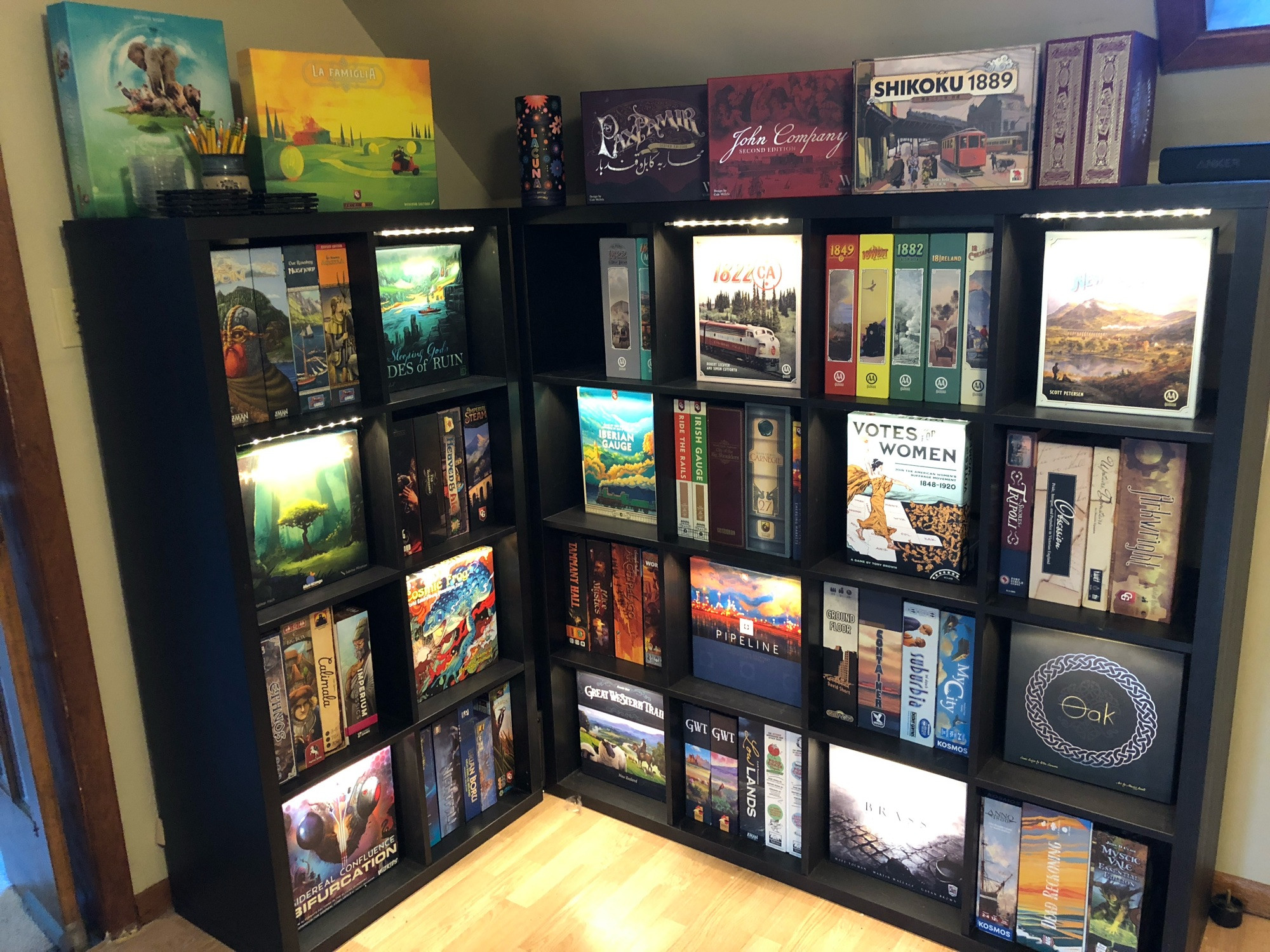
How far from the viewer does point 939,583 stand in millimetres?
2041

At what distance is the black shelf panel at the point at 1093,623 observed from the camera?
1763 millimetres

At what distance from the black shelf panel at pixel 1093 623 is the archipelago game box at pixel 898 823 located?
16.9 inches

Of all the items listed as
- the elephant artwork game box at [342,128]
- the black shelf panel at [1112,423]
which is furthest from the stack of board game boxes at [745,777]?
the elephant artwork game box at [342,128]

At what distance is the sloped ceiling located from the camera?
1828 millimetres

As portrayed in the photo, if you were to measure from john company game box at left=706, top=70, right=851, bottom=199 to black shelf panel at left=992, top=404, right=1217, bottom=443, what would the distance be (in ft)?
1.85

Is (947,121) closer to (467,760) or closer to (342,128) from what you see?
(342,128)

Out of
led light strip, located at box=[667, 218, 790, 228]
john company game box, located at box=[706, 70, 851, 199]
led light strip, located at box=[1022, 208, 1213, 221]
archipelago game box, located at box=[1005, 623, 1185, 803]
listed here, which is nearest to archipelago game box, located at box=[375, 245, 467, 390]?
led light strip, located at box=[667, 218, 790, 228]

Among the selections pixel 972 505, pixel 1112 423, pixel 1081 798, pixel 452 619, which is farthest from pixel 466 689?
pixel 1112 423

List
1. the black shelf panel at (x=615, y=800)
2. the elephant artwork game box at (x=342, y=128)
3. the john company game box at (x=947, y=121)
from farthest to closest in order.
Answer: the black shelf panel at (x=615, y=800), the elephant artwork game box at (x=342, y=128), the john company game box at (x=947, y=121)

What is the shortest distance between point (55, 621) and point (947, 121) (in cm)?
205

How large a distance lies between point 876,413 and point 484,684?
121 centimetres

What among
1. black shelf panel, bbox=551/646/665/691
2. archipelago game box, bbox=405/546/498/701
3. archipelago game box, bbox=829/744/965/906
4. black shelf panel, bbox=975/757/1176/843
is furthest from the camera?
black shelf panel, bbox=551/646/665/691

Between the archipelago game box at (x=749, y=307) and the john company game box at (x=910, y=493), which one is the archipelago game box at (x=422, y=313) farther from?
the john company game box at (x=910, y=493)

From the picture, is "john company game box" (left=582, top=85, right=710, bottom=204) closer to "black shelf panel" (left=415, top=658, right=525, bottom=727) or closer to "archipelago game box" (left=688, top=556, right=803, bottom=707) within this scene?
"archipelago game box" (left=688, top=556, right=803, bottom=707)
